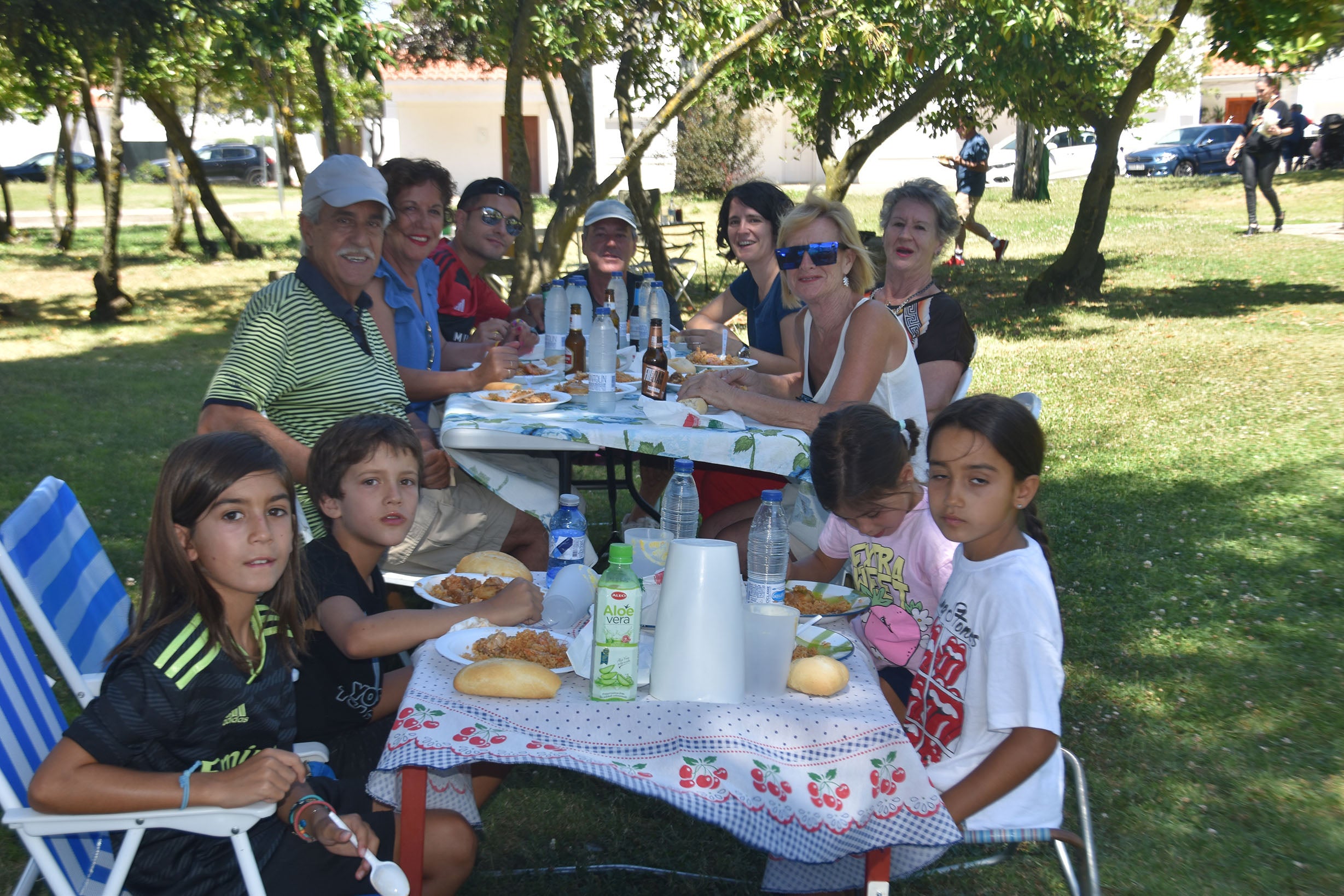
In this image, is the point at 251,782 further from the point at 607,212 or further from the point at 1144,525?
the point at 1144,525

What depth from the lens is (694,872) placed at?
283 cm

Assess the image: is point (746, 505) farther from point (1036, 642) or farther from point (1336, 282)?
point (1336, 282)

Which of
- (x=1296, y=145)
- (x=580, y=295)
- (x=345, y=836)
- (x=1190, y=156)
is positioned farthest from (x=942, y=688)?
(x=1190, y=156)

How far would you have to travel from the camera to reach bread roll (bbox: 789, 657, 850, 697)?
1891 mm

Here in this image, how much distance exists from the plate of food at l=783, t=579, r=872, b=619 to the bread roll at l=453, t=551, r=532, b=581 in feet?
2.11

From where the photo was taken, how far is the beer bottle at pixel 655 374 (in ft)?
12.3

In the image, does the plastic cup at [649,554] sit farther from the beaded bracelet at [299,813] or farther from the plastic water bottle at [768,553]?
the beaded bracelet at [299,813]

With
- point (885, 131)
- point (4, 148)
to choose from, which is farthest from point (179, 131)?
point (4, 148)

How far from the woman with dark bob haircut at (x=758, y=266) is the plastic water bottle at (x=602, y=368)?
125 cm

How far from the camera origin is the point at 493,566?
250cm

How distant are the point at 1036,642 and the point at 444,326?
4.05 m

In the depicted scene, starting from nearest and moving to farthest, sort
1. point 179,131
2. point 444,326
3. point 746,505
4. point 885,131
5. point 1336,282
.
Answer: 1. point 746,505
2. point 444,326
3. point 885,131
4. point 1336,282
5. point 179,131

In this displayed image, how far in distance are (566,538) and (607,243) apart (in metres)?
3.51

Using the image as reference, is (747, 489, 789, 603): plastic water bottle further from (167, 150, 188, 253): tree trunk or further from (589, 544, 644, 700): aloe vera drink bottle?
(167, 150, 188, 253): tree trunk
